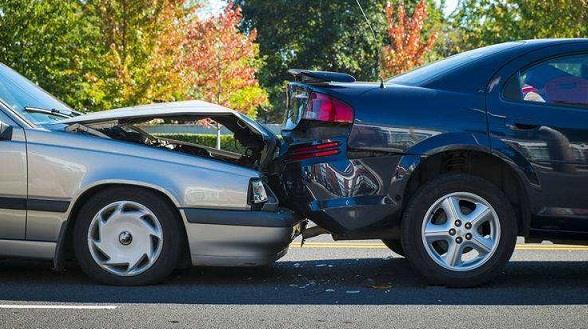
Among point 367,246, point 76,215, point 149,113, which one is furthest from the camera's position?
point 367,246

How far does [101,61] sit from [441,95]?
20248mm

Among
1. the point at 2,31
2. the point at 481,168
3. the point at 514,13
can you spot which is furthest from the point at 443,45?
the point at 481,168

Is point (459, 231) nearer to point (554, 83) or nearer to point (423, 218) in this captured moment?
point (423, 218)

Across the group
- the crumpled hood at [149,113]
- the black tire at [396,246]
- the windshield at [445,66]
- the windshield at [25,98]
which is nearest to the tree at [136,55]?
the windshield at [25,98]

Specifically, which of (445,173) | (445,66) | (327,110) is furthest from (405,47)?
(327,110)

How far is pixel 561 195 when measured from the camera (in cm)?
582

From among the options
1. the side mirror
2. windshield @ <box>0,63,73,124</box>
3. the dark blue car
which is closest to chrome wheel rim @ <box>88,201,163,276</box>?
the side mirror

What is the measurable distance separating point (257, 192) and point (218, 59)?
25304 mm

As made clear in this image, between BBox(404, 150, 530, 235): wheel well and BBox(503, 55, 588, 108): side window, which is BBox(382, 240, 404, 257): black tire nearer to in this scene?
BBox(404, 150, 530, 235): wheel well

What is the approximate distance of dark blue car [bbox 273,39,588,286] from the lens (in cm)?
578

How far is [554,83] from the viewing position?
602 centimetres

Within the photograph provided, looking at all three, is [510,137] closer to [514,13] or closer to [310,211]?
[310,211]

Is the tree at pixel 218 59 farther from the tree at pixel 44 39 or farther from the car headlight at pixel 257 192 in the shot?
the car headlight at pixel 257 192

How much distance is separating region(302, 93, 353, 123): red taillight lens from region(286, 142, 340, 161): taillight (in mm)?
169
